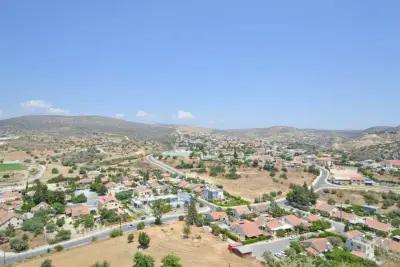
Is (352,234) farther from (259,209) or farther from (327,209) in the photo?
(259,209)

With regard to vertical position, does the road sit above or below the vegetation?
below

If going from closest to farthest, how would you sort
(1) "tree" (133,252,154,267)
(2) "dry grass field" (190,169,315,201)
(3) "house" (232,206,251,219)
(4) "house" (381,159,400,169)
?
(1) "tree" (133,252,154,267)
(3) "house" (232,206,251,219)
(2) "dry grass field" (190,169,315,201)
(4) "house" (381,159,400,169)

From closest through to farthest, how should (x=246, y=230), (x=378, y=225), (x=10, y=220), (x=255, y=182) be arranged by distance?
(x=246, y=230)
(x=378, y=225)
(x=10, y=220)
(x=255, y=182)

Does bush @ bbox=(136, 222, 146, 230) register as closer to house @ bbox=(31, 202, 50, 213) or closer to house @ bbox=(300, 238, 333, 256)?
house @ bbox=(31, 202, 50, 213)

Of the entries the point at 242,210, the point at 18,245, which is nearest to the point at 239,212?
the point at 242,210

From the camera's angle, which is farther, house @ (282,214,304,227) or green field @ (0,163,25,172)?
green field @ (0,163,25,172)

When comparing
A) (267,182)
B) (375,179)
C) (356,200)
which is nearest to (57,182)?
(267,182)

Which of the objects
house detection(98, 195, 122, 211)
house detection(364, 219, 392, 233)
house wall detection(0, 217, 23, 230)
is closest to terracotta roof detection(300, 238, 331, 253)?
house detection(364, 219, 392, 233)
